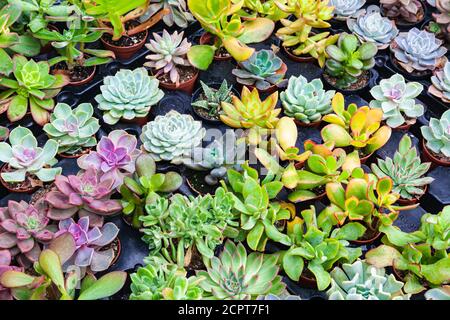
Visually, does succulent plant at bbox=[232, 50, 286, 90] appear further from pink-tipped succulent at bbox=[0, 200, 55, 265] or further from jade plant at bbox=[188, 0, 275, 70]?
pink-tipped succulent at bbox=[0, 200, 55, 265]

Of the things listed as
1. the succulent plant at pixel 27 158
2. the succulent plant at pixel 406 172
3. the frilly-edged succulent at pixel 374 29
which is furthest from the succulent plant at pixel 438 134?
the succulent plant at pixel 27 158

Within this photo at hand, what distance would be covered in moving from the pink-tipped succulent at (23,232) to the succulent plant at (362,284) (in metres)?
0.81

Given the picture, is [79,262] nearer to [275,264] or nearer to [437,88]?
[275,264]

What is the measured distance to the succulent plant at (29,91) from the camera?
73.5 inches

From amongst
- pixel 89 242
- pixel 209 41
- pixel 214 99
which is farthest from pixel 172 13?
pixel 89 242

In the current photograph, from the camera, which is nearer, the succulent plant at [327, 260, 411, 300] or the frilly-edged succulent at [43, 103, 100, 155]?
the succulent plant at [327, 260, 411, 300]

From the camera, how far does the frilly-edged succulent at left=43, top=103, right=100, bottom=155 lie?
180 centimetres

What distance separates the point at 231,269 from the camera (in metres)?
1.53

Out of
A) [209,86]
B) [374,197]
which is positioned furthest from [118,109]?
[374,197]

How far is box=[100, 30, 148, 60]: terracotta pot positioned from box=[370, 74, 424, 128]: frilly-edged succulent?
89 cm

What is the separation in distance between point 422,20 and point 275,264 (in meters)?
1.37

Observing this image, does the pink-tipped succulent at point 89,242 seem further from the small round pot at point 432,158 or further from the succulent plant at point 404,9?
the succulent plant at point 404,9

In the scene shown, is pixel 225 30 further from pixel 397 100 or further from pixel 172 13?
pixel 397 100

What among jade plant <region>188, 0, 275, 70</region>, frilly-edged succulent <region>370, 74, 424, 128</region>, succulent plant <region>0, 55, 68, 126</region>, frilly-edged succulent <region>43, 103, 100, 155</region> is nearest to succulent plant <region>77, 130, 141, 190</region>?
frilly-edged succulent <region>43, 103, 100, 155</region>
